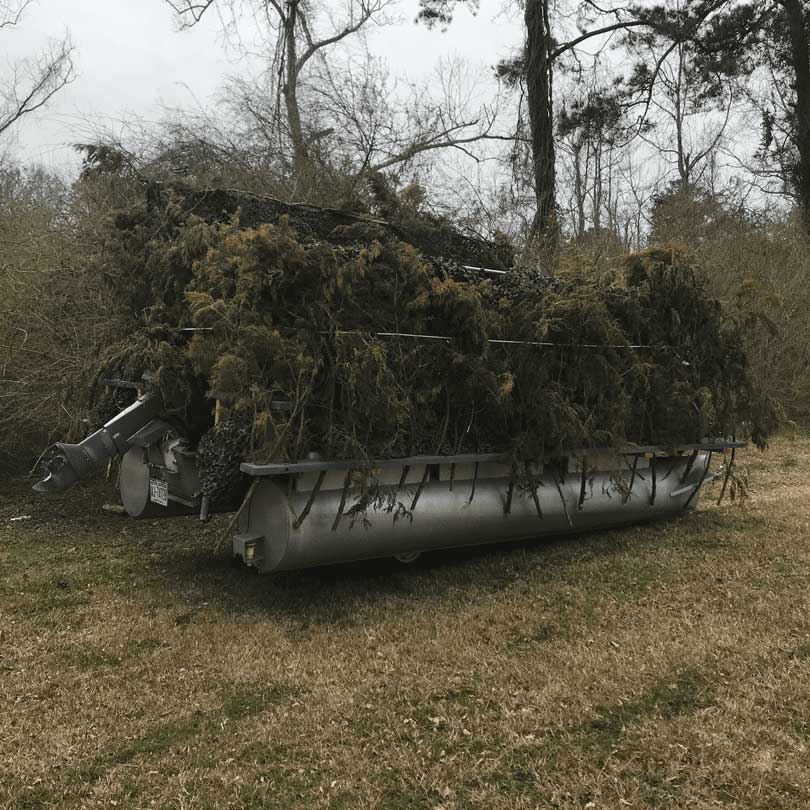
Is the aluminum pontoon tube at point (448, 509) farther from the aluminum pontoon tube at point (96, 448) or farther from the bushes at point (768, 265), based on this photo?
the bushes at point (768, 265)

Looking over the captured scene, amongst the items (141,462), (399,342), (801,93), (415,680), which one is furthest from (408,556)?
(801,93)

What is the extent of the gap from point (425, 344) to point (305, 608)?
1.88 metres

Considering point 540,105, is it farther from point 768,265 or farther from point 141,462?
point 141,462

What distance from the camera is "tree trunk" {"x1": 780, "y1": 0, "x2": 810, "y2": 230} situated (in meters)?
17.5

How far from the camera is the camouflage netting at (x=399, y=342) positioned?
4.56m

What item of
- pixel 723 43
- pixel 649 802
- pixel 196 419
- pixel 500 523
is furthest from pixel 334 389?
pixel 723 43

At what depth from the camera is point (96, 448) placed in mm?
4984

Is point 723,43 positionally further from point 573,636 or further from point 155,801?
point 155,801

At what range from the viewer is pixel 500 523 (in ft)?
18.9

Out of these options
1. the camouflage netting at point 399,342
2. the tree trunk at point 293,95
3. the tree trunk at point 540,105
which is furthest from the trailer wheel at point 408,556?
the tree trunk at point 540,105

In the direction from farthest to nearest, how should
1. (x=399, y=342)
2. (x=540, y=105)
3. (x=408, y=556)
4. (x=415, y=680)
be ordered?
(x=540, y=105), (x=408, y=556), (x=399, y=342), (x=415, y=680)

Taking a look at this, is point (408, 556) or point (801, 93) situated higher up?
point (801, 93)

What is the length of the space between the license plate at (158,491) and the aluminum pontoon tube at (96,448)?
0.42 meters

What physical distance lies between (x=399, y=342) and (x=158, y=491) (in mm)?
2041
